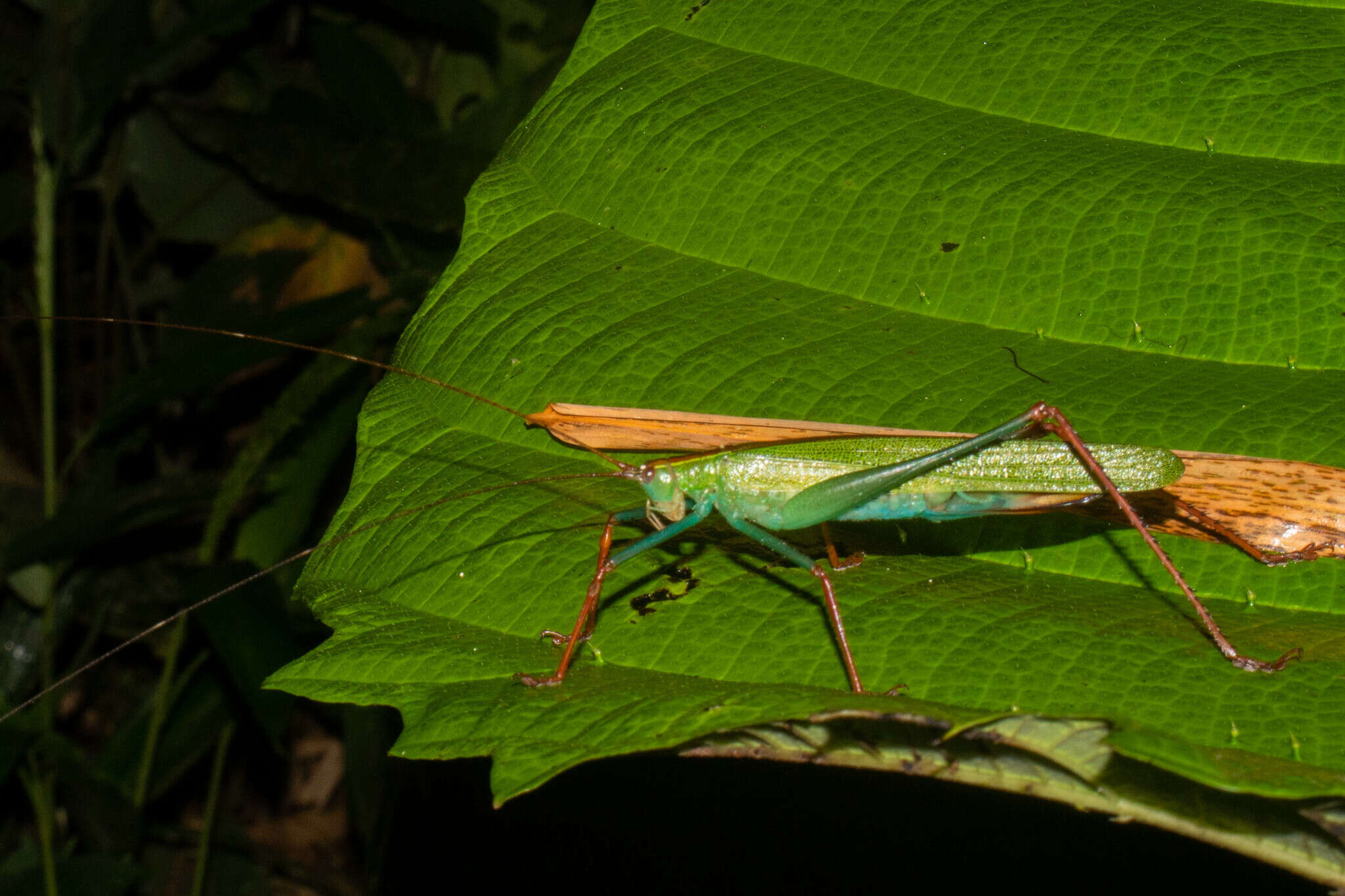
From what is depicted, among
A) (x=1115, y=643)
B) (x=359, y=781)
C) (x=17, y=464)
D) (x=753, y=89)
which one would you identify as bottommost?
(x=359, y=781)

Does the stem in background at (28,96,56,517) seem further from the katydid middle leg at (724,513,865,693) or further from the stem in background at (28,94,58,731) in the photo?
the katydid middle leg at (724,513,865,693)

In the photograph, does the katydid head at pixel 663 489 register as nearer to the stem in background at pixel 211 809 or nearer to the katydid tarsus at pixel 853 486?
the katydid tarsus at pixel 853 486

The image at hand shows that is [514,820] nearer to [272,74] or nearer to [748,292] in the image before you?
[748,292]

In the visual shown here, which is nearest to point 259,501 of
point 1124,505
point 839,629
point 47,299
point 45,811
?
point 47,299

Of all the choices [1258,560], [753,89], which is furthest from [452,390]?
[1258,560]

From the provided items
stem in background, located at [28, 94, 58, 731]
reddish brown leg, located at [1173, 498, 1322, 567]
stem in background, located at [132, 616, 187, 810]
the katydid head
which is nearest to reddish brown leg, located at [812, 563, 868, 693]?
the katydid head
